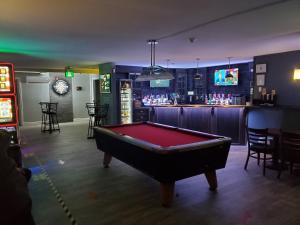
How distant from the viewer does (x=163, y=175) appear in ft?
9.80

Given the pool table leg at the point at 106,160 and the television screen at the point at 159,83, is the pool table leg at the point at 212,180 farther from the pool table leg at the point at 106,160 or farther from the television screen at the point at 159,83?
the television screen at the point at 159,83

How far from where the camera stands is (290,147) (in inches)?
158

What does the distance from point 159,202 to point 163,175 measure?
0.50m

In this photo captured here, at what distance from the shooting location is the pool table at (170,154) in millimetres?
2963

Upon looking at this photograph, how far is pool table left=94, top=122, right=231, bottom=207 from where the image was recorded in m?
2.96

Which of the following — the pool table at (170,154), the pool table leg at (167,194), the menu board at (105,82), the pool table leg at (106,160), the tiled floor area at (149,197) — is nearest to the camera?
the tiled floor area at (149,197)

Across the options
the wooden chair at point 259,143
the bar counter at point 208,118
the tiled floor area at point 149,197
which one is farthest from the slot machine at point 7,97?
→ the wooden chair at point 259,143

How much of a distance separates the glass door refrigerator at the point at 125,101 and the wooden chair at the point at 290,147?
5341mm

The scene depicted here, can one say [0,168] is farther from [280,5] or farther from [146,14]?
[280,5]

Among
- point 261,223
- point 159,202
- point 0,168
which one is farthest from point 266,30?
point 0,168

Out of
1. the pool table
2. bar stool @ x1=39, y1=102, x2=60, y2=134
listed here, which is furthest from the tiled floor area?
bar stool @ x1=39, y1=102, x2=60, y2=134

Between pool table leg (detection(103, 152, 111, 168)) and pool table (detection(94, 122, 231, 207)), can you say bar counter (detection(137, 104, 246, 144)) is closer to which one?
pool table (detection(94, 122, 231, 207))

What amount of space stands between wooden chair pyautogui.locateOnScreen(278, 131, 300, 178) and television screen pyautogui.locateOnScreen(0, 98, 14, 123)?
515 centimetres

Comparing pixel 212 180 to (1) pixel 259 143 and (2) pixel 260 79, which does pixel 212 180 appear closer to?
(1) pixel 259 143
